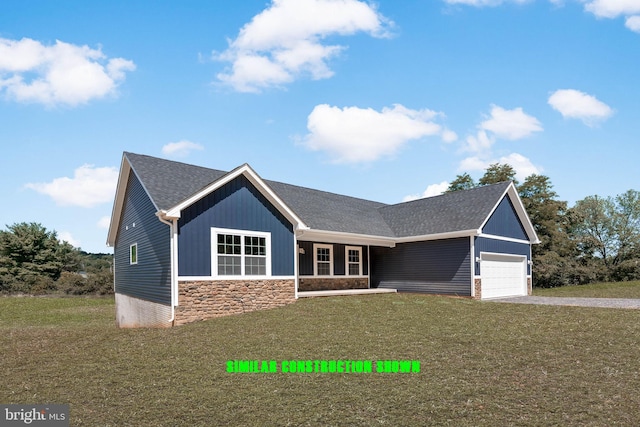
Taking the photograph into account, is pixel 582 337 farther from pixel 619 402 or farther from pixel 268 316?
pixel 268 316

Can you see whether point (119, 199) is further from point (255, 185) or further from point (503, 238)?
point (503, 238)

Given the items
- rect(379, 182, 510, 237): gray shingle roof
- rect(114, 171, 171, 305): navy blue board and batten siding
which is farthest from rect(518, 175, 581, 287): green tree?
rect(114, 171, 171, 305): navy blue board and batten siding

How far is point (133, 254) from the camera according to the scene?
760 inches

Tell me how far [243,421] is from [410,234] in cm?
1818

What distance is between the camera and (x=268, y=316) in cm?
1435

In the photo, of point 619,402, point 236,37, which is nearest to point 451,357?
point 619,402

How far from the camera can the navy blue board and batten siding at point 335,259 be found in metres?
21.6

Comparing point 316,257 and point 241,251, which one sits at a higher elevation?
point 241,251

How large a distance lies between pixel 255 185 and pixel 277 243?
2.42m

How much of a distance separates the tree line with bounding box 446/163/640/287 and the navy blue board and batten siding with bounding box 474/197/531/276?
395 inches

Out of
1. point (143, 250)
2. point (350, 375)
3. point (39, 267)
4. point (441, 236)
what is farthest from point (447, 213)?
point (39, 267)

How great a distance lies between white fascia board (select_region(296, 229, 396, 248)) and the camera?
20.1 meters

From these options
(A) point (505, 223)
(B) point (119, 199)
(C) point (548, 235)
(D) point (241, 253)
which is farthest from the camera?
(C) point (548, 235)

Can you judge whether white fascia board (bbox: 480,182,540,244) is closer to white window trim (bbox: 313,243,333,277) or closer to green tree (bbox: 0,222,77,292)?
white window trim (bbox: 313,243,333,277)
